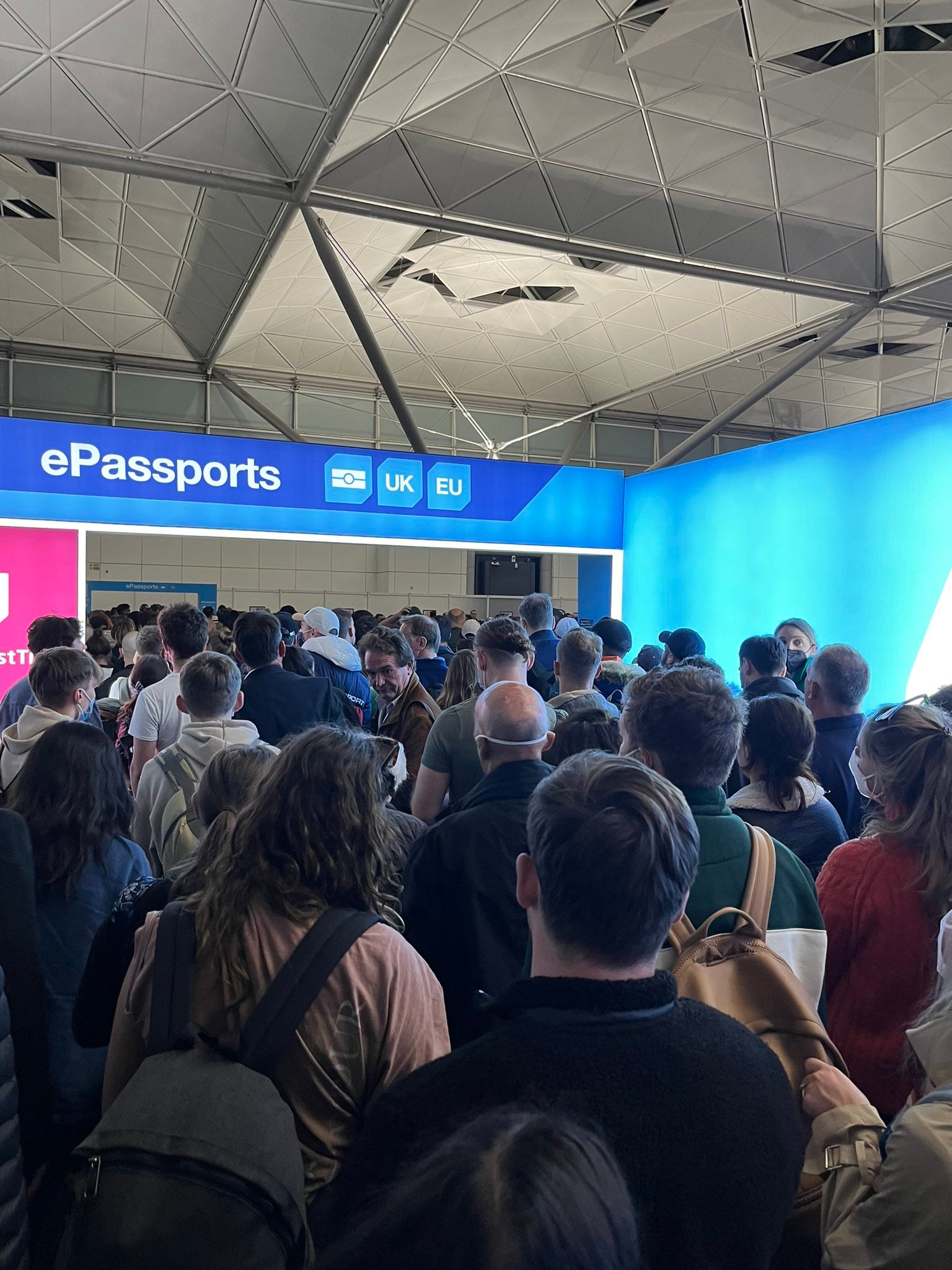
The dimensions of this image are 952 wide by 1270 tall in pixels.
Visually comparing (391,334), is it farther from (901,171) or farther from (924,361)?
(924,361)

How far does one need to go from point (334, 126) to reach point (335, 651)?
6411mm

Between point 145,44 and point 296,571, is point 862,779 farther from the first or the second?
point 296,571

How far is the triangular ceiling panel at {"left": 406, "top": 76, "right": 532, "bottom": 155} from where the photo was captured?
9789 mm

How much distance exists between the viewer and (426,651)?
5613 mm

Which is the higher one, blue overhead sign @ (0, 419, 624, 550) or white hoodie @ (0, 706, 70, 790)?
blue overhead sign @ (0, 419, 624, 550)

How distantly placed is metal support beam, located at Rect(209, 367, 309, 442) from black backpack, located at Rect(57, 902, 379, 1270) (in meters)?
16.3

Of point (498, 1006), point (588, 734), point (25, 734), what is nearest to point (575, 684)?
point (588, 734)

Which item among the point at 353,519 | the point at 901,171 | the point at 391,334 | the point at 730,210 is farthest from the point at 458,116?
the point at 391,334

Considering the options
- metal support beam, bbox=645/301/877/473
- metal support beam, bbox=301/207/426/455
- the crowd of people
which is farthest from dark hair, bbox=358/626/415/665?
metal support beam, bbox=645/301/877/473

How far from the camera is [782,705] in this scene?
270 cm

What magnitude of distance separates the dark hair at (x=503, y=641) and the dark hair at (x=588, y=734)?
82 centimetres

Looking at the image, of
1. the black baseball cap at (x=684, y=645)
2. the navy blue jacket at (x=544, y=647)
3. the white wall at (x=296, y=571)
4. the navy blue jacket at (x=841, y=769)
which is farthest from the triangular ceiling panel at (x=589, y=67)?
the white wall at (x=296, y=571)

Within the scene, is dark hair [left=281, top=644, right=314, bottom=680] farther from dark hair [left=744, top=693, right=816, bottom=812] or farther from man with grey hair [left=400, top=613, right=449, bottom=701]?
dark hair [left=744, top=693, right=816, bottom=812]

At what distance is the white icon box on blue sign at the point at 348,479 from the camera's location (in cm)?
894
